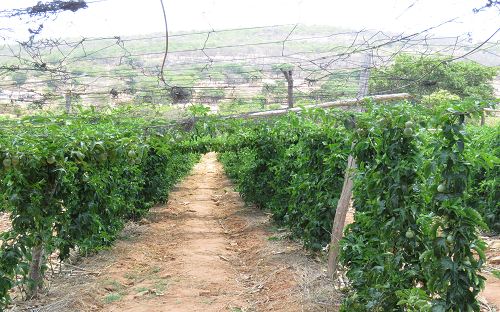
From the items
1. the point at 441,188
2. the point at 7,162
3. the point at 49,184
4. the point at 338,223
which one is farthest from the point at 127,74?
the point at 441,188

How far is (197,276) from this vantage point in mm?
5336

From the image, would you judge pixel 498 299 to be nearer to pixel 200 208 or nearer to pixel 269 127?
pixel 269 127

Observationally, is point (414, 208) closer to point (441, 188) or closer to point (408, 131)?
point (441, 188)

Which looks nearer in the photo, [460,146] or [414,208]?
[460,146]

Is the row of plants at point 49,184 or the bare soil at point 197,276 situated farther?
the bare soil at point 197,276

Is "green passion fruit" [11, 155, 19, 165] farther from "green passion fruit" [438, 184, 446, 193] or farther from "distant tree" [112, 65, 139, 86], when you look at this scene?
"distant tree" [112, 65, 139, 86]

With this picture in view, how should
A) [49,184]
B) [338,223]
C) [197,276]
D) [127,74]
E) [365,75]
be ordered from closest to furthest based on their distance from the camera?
[49,184] < [338,223] < [197,276] < [365,75] < [127,74]

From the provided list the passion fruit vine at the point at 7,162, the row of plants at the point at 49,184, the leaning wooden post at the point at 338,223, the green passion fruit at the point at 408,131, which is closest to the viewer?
the green passion fruit at the point at 408,131

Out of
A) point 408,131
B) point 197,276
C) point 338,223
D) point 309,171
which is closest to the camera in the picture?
point 408,131

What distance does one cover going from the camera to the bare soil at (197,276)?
14.0ft

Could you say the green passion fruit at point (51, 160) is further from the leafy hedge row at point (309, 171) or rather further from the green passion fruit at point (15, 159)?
the leafy hedge row at point (309, 171)

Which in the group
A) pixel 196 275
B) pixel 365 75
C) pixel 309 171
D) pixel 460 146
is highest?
pixel 365 75

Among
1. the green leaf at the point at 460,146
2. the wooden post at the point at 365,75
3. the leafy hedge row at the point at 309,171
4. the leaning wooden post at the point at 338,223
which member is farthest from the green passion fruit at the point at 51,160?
the wooden post at the point at 365,75

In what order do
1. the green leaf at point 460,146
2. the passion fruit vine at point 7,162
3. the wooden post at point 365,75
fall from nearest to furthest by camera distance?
1. the green leaf at point 460,146
2. the passion fruit vine at point 7,162
3. the wooden post at point 365,75
